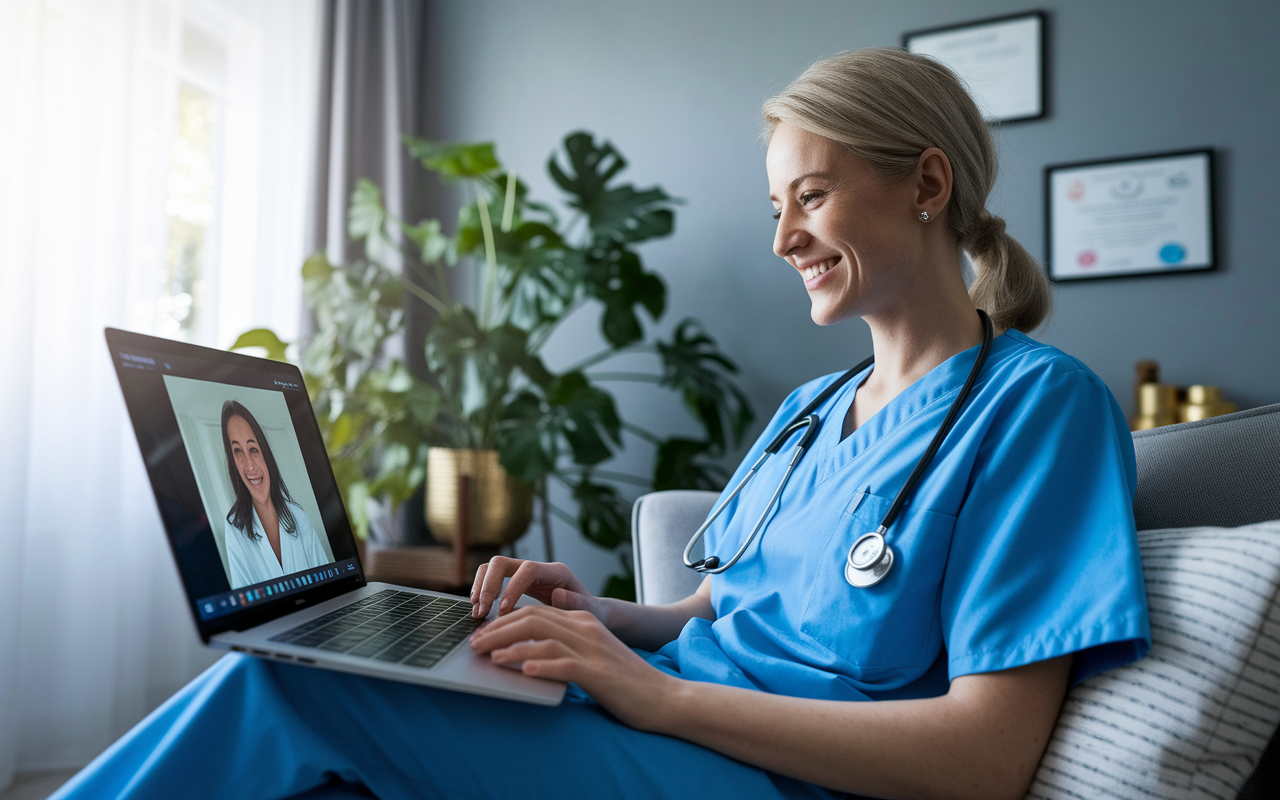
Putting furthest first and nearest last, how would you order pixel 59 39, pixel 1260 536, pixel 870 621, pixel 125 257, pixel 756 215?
1. pixel 756 215
2. pixel 125 257
3. pixel 59 39
4. pixel 870 621
5. pixel 1260 536

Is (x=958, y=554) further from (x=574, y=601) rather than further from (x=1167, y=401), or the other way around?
(x=1167, y=401)

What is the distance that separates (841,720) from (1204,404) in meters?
1.83

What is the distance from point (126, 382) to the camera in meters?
0.68

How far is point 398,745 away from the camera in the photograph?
26.6 inches

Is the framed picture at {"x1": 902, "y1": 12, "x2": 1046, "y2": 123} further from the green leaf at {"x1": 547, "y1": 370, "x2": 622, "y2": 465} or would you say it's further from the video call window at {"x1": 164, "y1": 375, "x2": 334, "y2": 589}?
the video call window at {"x1": 164, "y1": 375, "x2": 334, "y2": 589}

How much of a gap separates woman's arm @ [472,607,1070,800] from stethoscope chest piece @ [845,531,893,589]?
0.11 m

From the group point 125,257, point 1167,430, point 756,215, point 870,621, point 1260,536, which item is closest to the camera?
point 1260,536

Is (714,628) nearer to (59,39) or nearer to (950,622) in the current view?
(950,622)

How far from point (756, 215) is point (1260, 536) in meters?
2.18

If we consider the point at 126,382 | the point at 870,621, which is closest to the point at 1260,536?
the point at 870,621

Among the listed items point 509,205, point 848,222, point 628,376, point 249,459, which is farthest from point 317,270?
point 848,222

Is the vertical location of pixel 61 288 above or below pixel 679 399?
above

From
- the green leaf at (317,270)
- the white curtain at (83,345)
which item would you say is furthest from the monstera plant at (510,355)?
the white curtain at (83,345)

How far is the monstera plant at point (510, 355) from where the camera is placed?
228 cm
